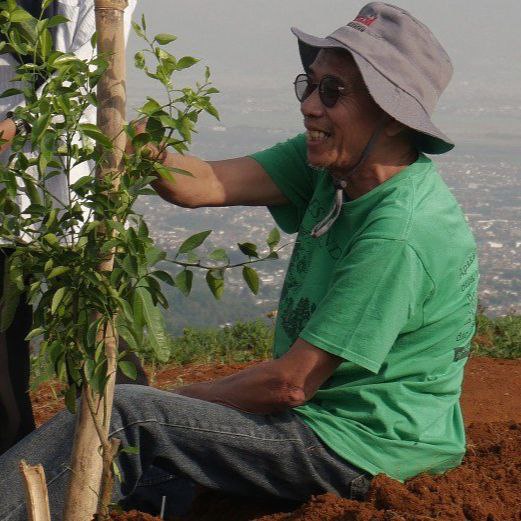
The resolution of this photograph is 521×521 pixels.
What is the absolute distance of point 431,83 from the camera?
10.8ft

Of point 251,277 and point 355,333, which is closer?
point 251,277

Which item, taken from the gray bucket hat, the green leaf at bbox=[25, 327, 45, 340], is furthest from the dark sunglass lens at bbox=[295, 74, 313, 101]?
the green leaf at bbox=[25, 327, 45, 340]

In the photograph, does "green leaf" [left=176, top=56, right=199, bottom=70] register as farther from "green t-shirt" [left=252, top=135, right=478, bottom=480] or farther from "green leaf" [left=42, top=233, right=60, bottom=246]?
"green t-shirt" [left=252, top=135, right=478, bottom=480]

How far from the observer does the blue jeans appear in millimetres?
3010

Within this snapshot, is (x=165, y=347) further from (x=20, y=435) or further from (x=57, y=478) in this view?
(x=20, y=435)

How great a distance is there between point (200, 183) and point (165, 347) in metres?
1.23

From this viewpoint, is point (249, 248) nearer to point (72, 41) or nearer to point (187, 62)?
point (187, 62)

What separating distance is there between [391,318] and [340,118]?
2.01 ft

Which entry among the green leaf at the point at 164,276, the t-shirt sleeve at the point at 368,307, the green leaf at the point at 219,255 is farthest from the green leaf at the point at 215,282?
the t-shirt sleeve at the point at 368,307

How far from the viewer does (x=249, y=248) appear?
110 inches

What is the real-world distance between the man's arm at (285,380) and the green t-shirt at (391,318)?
54mm

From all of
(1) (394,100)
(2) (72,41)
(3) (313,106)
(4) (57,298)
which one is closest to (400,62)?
(1) (394,100)

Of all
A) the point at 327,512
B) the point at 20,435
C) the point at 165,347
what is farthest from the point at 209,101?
the point at 20,435

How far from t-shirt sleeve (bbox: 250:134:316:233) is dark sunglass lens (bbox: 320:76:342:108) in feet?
1.74
